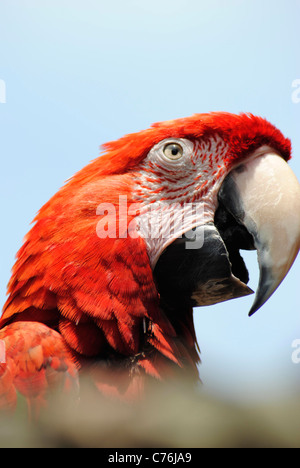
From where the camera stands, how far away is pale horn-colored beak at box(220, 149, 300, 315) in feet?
6.36

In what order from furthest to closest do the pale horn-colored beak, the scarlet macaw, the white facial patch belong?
the white facial patch, the pale horn-colored beak, the scarlet macaw

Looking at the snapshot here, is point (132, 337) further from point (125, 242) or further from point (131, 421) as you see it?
point (131, 421)

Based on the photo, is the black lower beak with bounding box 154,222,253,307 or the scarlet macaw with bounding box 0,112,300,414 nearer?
the scarlet macaw with bounding box 0,112,300,414

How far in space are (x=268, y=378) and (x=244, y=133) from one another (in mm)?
1882

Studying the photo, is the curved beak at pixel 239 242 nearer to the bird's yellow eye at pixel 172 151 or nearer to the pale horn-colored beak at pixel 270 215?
the pale horn-colored beak at pixel 270 215

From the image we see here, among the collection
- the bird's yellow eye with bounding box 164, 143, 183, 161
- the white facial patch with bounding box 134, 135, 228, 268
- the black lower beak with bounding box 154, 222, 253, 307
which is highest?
the bird's yellow eye with bounding box 164, 143, 183, 161

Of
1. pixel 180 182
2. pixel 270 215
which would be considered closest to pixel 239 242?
pixel 270 215

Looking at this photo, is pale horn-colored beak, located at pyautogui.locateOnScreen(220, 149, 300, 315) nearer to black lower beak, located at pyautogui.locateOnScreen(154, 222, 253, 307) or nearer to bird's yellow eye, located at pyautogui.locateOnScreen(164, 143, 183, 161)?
black lower beak, located at pyautogui.locateOnScreen(154, 222, 253, 307)

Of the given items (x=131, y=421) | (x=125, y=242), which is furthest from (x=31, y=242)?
(x=131, y=421)

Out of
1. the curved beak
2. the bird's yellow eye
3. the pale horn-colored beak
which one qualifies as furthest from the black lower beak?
the bird's yellow eye

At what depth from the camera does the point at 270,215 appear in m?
1.98

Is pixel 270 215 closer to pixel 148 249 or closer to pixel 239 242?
pixel 239 242

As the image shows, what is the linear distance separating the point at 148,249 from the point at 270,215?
0.51 metres
